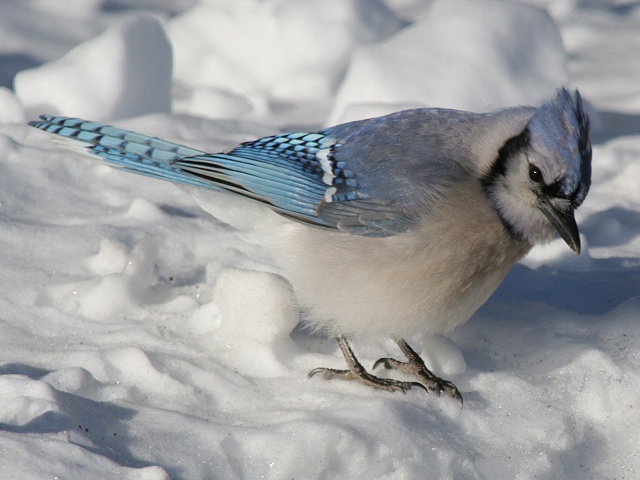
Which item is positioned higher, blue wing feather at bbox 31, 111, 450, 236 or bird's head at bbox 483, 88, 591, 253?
bird's head at bbox 483, 88, 591, 253

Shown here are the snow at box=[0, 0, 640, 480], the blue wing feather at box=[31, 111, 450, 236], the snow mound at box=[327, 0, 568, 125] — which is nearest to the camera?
the snow at box=[0, 0, 640, 480]

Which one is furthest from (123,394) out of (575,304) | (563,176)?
(575,304)

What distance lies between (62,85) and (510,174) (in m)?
2.44

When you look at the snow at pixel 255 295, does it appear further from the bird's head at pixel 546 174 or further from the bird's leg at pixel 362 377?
the bird's head at pixel 546 174

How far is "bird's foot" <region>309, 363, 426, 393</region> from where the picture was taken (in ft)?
8.29

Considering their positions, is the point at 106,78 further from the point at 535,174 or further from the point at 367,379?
the point at 535,174

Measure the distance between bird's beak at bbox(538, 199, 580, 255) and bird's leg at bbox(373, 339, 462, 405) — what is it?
0.56 meters

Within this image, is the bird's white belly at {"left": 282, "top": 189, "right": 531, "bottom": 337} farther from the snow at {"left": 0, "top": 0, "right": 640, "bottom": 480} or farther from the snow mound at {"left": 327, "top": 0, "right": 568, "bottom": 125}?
the snow mound at {"left": 327, "top": 0, "right": 568, "bottom": 125}

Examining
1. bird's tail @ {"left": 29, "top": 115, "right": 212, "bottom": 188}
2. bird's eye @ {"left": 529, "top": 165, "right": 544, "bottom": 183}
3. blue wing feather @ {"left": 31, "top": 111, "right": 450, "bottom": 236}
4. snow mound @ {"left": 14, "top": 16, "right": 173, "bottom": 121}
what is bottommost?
snow mound @ {"left": 14, "top": 16, "right": 173, "bottom": 121}

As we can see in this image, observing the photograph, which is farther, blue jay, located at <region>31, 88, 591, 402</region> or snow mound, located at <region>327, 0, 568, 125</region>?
snow mound, located at <region>327, 0, 568, 125</region>

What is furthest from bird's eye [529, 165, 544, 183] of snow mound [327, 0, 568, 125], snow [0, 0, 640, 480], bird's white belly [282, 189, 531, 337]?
snow mound [327, 0, 568, 125]

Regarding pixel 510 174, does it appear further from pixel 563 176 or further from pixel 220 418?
pixel 220 418

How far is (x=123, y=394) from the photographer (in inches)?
88.3

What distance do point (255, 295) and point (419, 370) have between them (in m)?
0.58
